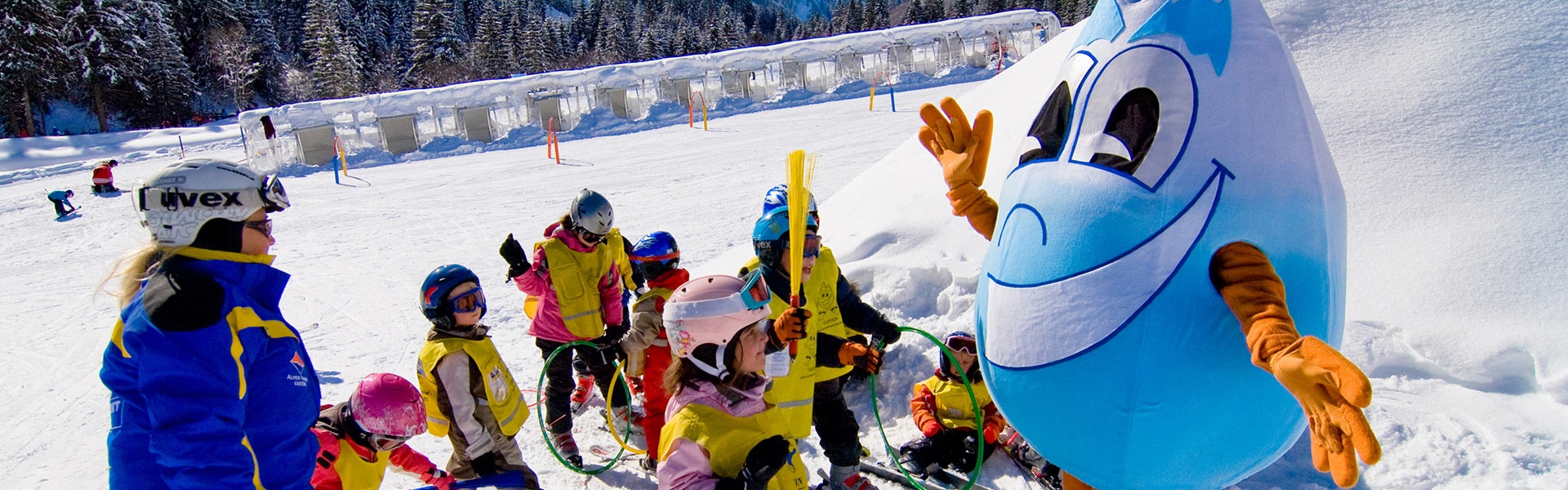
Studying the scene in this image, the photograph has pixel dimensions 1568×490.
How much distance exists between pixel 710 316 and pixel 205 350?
1.35m

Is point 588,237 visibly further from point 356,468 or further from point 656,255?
point 356,468

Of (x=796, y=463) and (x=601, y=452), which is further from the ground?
(x=796, y=463)

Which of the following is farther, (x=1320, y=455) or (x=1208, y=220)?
(x=1208, y=220)

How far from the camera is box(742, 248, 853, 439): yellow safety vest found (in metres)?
3.41

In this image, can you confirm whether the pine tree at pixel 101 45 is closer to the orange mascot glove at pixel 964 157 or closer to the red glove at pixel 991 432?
the red glove at pixel 991 432

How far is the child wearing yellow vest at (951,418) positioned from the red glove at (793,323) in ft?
5.04

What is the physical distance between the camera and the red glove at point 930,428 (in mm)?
3967

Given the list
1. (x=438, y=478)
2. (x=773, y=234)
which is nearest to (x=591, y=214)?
(x=773, y=234)

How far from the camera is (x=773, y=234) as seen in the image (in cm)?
361

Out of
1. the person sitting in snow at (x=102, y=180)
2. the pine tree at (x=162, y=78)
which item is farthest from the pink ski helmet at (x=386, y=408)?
the pine tree at (x=162, y=78)

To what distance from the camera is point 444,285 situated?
3451 millimetres

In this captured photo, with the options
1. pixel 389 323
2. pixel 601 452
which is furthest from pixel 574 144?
pixel 601 452

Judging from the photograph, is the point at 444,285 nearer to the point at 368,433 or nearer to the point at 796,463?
the point at 368,433

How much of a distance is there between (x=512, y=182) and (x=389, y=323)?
24.7 ft
